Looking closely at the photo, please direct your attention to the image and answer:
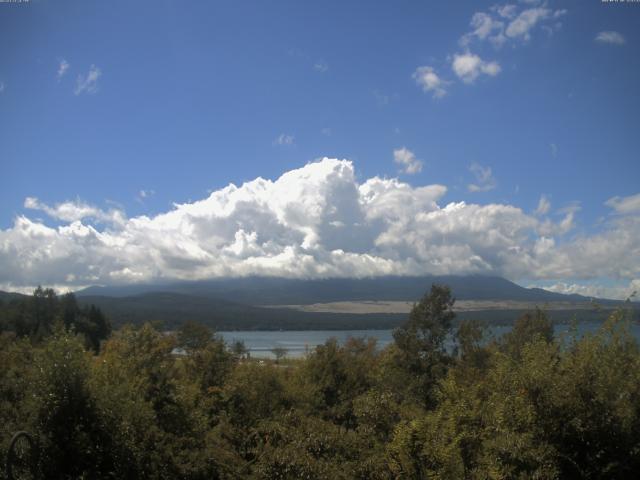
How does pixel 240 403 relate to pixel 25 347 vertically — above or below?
below

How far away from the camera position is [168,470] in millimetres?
17359

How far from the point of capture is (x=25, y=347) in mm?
32844

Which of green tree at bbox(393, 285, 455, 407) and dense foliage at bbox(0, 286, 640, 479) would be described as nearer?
dense foliage at bbox(0, 286, 640, 479)

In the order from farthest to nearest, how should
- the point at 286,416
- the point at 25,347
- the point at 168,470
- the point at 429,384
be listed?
the point at 429,384
the point at 25,347
the point at 286,416
the point at 168,470

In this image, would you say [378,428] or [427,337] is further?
[427,337]

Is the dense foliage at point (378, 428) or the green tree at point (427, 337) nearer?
the dense foliage at point (378, 428)

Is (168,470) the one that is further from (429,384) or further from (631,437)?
(429,384)

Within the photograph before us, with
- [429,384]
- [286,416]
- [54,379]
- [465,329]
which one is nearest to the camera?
[54,379]

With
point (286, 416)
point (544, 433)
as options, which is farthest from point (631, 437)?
point (286, 416)

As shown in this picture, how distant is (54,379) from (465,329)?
4143 centimetres

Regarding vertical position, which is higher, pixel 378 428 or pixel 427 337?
pixel 378 428

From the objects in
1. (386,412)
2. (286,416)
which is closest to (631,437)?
(386,412)

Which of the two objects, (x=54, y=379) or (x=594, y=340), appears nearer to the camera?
(x=594, y=340)

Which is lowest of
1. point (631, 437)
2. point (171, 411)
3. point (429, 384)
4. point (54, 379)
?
point (429, 384)
